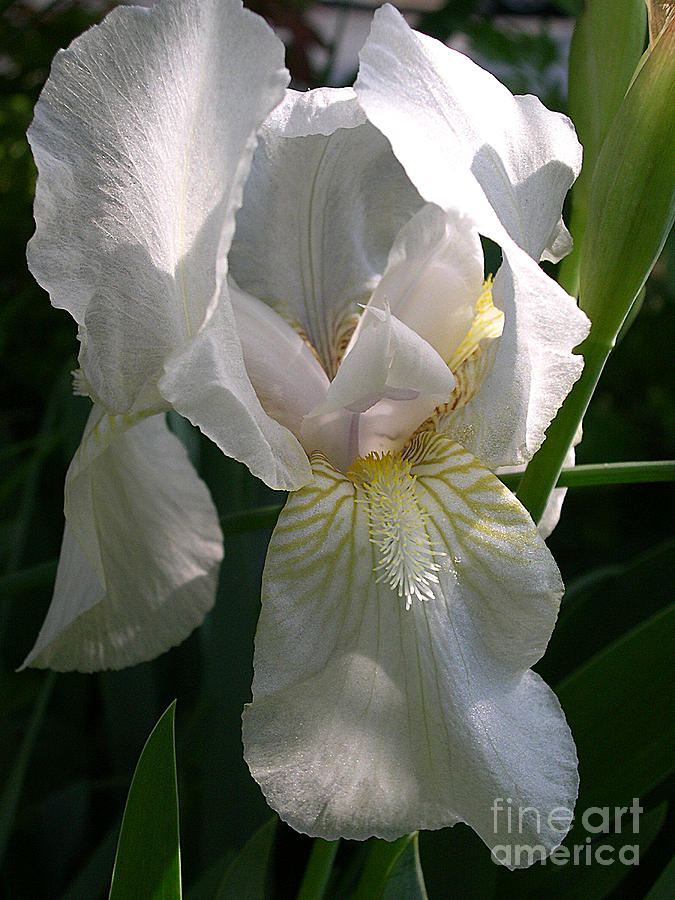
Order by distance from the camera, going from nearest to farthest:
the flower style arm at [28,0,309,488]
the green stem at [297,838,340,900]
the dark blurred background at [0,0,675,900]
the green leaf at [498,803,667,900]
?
1. the flower style arm at [28,0,309,488]
2. the green stem at [297,838,340,900]
3. the green leaf at [498,803,667,900]
4. the dark blurred background at [0,0,675,900]

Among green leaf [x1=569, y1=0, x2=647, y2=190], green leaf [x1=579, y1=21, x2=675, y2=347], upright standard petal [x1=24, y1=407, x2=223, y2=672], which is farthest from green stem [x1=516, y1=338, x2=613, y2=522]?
upright standard petal [x1=24, y1=407, x2=223, y2=672]

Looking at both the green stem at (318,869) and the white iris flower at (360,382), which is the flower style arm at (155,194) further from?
the green stem at (318,869)

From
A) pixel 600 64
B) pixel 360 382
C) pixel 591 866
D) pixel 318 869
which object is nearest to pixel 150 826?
pixel 318 869

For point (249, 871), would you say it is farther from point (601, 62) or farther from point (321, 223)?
point (601, 62)

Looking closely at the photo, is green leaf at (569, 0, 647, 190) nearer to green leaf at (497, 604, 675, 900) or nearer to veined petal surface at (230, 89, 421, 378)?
veined petal surface at (230, 89, 421, 378)

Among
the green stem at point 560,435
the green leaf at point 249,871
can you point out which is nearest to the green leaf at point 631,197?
the green stem at point 560,435

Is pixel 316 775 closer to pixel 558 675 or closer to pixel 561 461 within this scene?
pixel 561 461
